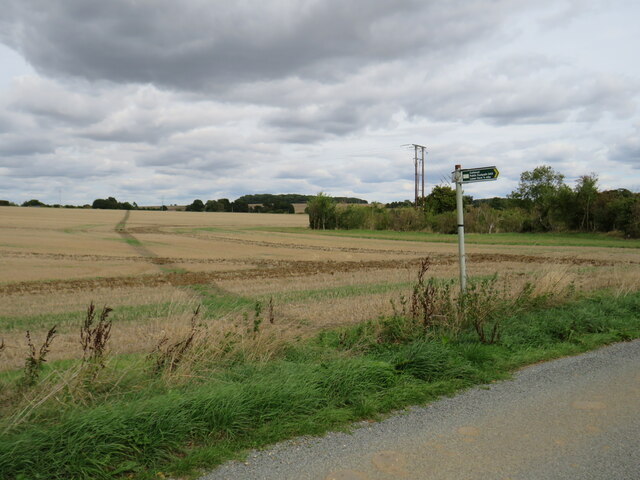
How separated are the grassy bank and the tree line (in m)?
44.3

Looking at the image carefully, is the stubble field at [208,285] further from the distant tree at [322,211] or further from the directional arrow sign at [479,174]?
the distant tree at [322,211]

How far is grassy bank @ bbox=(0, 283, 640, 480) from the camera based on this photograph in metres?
4.21

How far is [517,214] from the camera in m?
61.4

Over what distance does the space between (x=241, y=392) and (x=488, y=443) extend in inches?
95.5

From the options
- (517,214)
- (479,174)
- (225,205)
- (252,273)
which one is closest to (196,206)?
(225,205)

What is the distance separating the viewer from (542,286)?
11.0 m

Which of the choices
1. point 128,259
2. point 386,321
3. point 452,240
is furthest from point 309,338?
point 452,240

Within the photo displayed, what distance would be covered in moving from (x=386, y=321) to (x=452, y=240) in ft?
143

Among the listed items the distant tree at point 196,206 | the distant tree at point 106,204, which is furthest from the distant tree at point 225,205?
the distant tree at point 106,204

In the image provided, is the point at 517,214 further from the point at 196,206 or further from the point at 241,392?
the point at 196,206

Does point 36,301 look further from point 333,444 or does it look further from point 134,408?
point 333,444

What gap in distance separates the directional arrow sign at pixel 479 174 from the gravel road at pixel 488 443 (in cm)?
385

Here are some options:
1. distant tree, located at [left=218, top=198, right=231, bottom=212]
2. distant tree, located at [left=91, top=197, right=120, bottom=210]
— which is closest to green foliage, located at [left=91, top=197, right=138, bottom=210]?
distant tree, located at [left=91, top=197, right=120, bottom=210]

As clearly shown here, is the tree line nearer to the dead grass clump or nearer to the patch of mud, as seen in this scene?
the patch of mud
